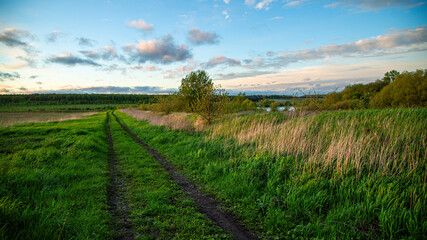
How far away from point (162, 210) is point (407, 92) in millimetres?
24610

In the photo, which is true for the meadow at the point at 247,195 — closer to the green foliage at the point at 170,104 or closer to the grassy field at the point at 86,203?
the grassy field at the point at 86,203

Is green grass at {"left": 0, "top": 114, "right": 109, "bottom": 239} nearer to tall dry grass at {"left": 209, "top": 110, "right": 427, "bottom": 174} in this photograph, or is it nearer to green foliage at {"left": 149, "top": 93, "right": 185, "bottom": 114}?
tall dry grass at {"left": 209, "top": 110, "right": 427, "bottom": 174}

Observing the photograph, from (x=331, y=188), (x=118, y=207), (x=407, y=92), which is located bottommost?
(x=118, y=207)

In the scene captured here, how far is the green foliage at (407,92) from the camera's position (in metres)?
15.9

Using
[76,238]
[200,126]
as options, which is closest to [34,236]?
[76,238]

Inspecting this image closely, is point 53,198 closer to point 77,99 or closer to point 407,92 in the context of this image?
point 407,92

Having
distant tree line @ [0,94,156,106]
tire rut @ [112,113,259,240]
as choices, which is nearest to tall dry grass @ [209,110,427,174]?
tire rut @ [112,113,259,240]

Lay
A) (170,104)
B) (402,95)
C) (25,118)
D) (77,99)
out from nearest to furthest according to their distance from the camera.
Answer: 1. (402,95)
2. (170,104)
3. (25,118)
4. (77,99)

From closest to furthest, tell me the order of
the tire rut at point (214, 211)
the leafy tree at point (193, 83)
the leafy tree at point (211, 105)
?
the tire rut at point (214, 211), the leafy tree at point (211, 105), the leafy tree at point (193, 83)

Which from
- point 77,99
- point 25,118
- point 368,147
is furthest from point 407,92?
point 77,99

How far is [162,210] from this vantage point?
4.21 meters

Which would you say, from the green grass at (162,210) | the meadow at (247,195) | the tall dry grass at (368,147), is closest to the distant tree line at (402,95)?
the tall dry grass at (368,147)

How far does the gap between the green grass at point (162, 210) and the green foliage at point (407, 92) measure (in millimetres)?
21139

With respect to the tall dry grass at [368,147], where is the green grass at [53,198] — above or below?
below
